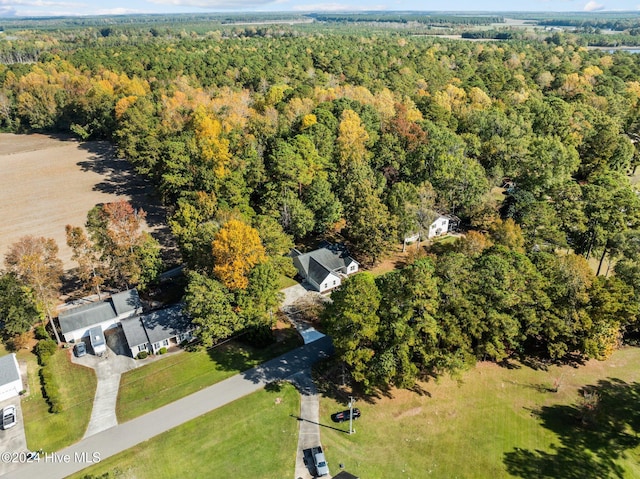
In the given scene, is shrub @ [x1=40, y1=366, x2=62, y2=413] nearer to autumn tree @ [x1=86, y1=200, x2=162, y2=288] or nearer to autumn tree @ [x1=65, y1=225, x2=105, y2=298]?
autumn tree @ [x1=65, y1=225, x2=105, y2=298]

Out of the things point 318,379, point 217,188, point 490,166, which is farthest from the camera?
point 490,166

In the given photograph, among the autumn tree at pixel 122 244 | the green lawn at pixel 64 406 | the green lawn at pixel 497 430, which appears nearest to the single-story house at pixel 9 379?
the green lawn at pixel 64 406

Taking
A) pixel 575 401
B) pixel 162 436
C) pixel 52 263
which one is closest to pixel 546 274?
pixel 575 401

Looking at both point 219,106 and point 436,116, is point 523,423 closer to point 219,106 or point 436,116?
point 436,116

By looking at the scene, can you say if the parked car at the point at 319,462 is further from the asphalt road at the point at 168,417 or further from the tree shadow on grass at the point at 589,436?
the tree shadow on grass at the point at 589,436

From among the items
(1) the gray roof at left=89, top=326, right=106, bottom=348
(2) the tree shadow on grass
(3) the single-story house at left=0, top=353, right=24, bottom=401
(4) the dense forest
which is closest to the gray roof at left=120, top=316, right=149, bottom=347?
(1) the gray roof at left=89, top=326, right=106, bottom=348

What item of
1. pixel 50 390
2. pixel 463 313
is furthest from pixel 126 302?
pixel 463 313
